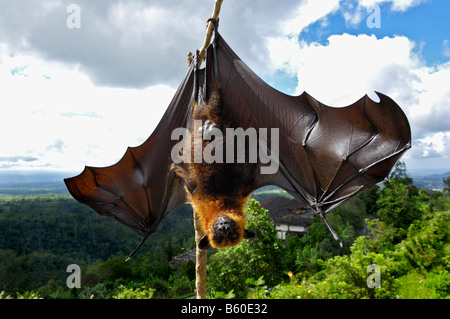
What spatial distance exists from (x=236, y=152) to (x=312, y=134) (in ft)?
3.18

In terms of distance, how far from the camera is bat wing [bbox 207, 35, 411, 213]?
8.93ft

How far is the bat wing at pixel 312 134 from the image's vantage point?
272 centimetres

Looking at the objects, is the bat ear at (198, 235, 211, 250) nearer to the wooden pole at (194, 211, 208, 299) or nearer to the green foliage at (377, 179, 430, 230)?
the wooden pole at (194, 211, 208, 299)

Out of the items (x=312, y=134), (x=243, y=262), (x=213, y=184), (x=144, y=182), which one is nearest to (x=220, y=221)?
(x=213, y=184)

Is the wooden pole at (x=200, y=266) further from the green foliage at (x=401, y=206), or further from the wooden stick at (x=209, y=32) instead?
the green foliage at (x=401, y=206)

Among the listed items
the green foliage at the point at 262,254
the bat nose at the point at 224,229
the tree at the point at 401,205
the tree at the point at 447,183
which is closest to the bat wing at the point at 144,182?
the bat nose at the point at 224,229

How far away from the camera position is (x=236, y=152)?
264 centimetres

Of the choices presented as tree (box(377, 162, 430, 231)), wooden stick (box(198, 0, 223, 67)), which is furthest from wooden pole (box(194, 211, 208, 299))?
tree (box(377, 162, 430, 231))

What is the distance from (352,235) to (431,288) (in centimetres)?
1728

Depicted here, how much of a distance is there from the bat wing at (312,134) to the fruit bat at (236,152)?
1cm

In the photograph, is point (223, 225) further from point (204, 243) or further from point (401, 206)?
point (401, 206)

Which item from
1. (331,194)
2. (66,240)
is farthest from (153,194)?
(66,240)

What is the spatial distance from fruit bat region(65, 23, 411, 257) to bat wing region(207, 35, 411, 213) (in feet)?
0.03
